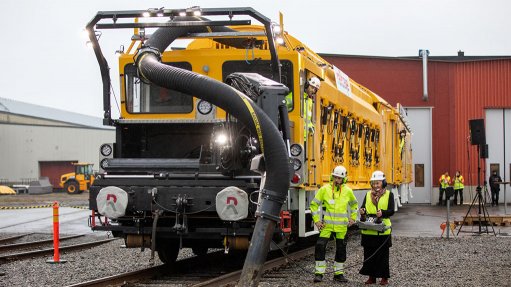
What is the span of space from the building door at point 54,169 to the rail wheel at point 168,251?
186 feet

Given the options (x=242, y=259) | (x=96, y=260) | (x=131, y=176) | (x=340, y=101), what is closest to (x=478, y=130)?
(x=340, y=101)

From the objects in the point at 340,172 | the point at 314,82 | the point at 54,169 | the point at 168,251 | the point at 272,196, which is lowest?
the point at 168,251

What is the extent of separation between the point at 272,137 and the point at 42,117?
211 ft

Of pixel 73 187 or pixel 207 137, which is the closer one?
pixel 207 137

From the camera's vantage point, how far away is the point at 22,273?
12.2m

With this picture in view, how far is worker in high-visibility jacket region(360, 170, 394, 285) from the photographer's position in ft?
35.4

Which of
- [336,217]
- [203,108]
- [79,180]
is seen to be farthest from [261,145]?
[79,180]

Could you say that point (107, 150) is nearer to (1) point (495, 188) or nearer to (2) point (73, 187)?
(1) point (495, 188)

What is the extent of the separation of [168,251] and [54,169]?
58.0m

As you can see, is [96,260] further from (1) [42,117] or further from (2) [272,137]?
(1) [42,117]

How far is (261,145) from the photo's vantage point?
344 inches

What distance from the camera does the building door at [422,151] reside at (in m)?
37.6

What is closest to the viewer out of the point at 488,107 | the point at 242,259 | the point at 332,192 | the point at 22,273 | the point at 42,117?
the point at 332,192

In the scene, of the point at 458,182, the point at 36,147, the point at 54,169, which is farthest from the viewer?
the point at 54,169
